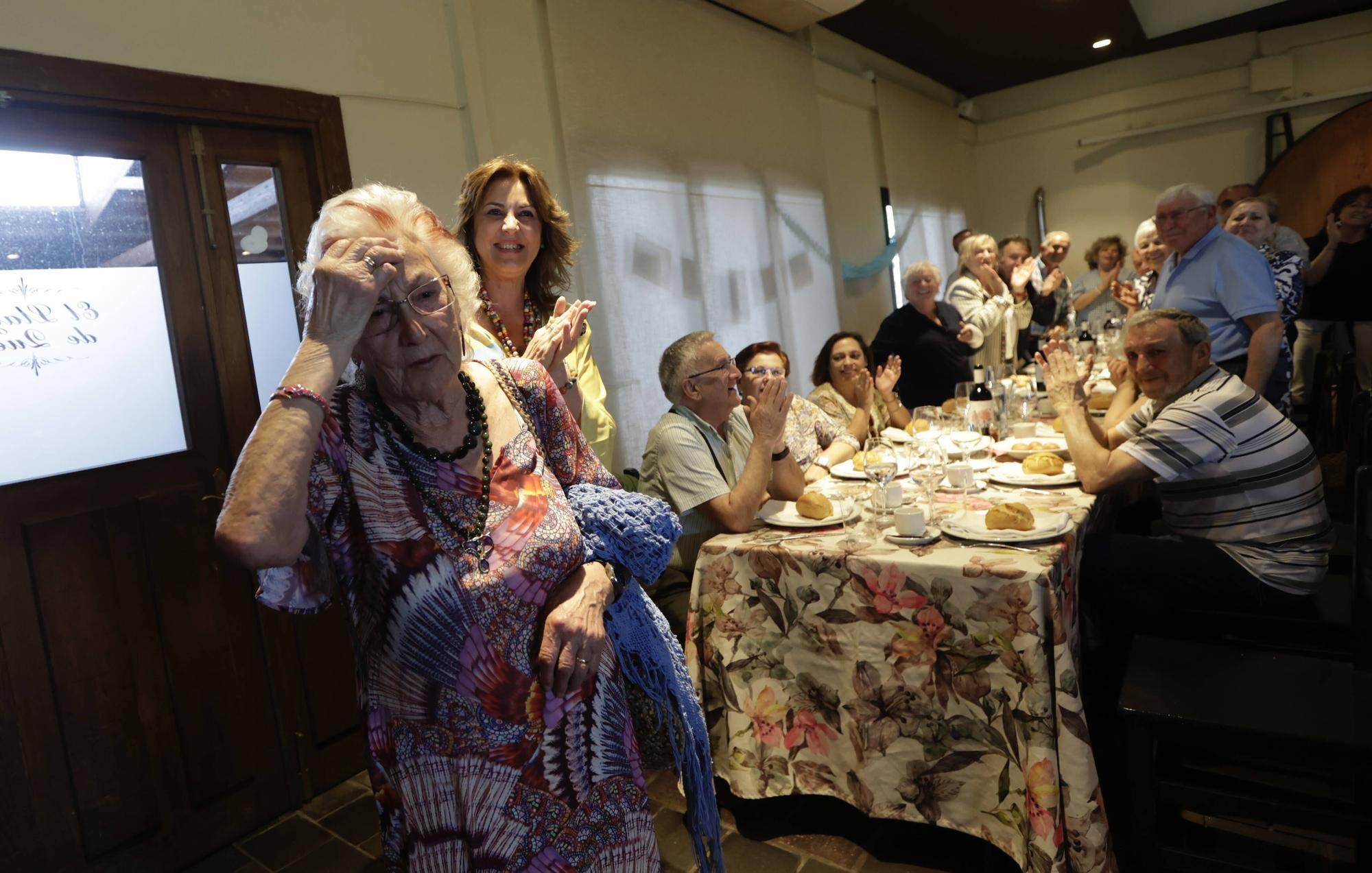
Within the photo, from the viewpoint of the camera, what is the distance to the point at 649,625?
115 centimetres

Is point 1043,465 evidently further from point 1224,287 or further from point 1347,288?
point 1347,288

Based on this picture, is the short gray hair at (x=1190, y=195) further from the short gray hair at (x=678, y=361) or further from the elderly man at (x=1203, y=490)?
the short gray hair at (x=678, y=361)

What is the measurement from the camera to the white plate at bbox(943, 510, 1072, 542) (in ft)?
5.44

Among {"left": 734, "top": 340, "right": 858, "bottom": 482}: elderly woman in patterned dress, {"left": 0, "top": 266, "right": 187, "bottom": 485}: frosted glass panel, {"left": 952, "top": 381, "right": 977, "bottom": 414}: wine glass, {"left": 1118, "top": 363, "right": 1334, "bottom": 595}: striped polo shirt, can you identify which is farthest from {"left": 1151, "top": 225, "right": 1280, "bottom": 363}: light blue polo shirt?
{"left": 0, "top": 266, "right": 187, "bottom": 485}: frosted glass panel

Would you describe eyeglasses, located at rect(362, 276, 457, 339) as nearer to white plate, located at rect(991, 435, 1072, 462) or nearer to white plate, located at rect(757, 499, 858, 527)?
white plate, located at rect(757, 499, 858, 527)

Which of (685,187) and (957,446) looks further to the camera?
(685,187)

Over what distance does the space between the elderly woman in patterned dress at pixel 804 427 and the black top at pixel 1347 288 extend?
13.1 ft

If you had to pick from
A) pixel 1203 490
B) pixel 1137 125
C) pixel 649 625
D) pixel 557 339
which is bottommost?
pixel 1203 490

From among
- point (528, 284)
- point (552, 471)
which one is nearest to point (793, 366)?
point (528, 284)

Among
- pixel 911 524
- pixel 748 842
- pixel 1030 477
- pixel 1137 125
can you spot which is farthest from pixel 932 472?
pixel 1137 125

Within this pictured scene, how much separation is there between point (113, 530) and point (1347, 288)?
6434 millimetres

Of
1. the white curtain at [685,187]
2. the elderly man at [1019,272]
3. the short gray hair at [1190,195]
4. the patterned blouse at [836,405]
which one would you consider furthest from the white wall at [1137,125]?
the patterned blouse at [836,405]

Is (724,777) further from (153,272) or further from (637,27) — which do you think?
(637,27)

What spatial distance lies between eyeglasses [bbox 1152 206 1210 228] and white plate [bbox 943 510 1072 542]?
2026 mm
